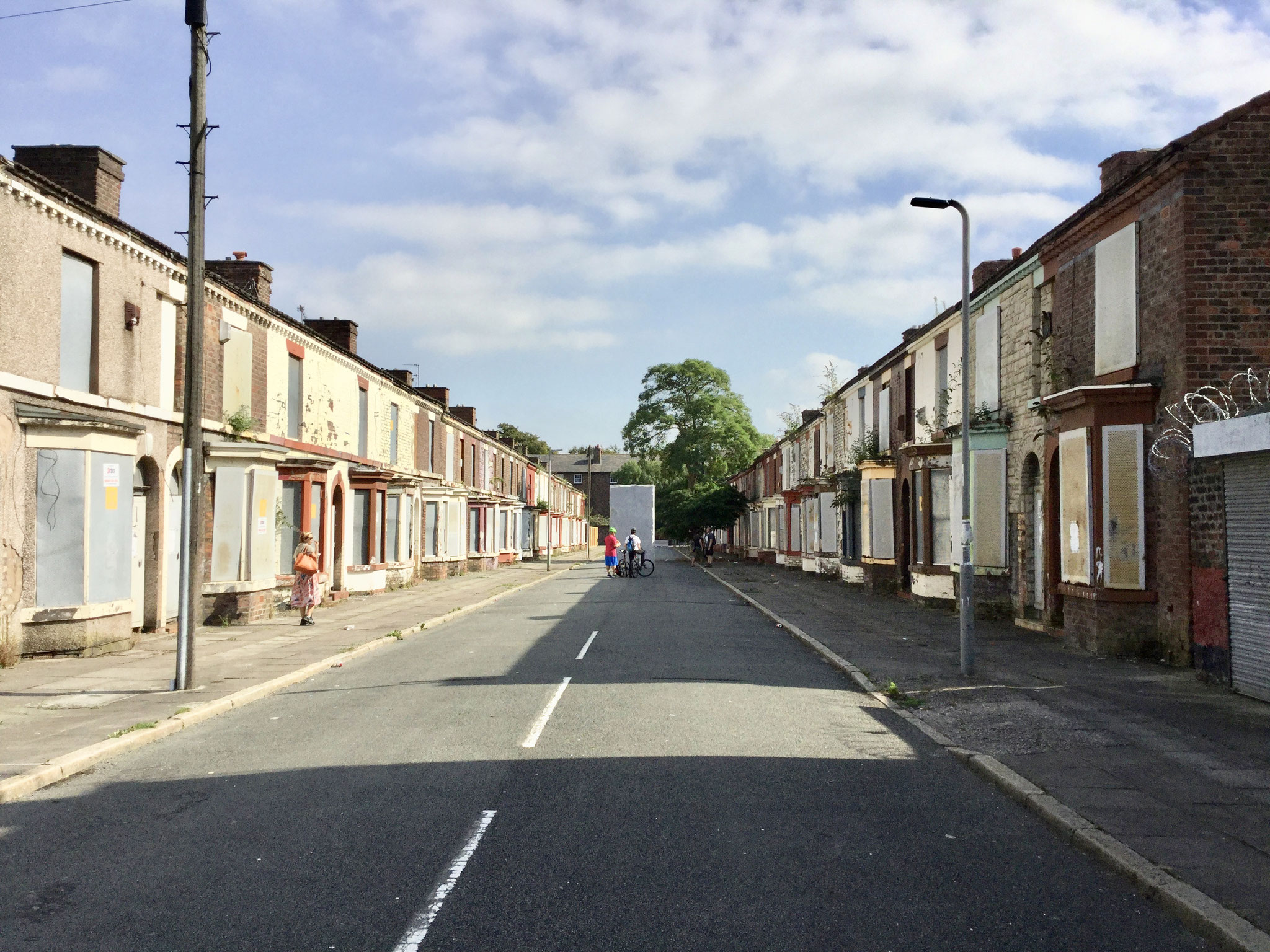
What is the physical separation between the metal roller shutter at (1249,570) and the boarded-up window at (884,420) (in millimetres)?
17729

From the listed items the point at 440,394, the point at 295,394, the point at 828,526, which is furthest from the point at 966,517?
the point at 440,394

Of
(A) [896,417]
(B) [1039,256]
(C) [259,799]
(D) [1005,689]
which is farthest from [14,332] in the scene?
(A) [896,417]

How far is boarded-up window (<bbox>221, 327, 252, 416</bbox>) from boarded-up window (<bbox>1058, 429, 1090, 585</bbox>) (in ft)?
51.9

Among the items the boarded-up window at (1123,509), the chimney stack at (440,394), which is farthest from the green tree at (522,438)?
the boarded-up window at (1123,509)

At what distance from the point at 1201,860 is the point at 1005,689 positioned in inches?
231

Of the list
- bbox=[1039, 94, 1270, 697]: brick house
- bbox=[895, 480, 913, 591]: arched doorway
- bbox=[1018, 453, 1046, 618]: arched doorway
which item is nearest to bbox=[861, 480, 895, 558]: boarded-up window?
bbox=[895, 480, 913, 591]: arched doorway

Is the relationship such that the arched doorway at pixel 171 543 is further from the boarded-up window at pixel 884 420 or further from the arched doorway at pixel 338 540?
the boarded-up window at pixel 884 420

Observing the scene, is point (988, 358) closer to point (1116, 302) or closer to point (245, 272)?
point (1116, 302)

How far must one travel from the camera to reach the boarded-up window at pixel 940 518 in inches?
873

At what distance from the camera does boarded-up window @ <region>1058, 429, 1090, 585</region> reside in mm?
14227

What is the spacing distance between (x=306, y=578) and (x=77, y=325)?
255 inches

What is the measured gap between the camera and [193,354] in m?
11.2

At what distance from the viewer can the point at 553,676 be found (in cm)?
1219

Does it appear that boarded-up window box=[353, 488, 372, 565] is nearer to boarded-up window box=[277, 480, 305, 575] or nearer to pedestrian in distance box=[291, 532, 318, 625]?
boarded-up window box=[277, 480, 305, 575]
